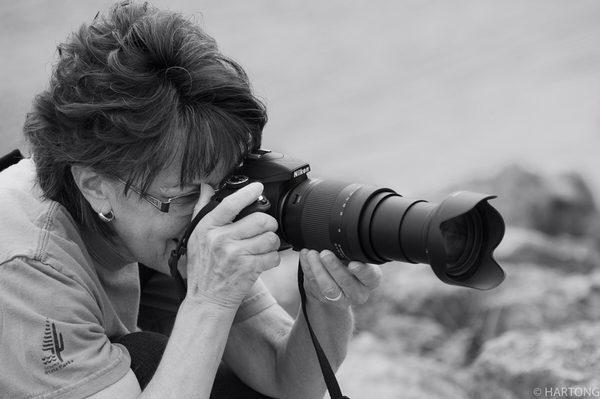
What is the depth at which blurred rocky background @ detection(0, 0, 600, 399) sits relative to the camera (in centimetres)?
265

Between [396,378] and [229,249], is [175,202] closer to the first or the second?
[229,249]

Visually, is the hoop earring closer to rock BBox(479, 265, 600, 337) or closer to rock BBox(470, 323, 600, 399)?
rock BBox(470, 323, 600, 399)

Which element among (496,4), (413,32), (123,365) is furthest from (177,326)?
(496,4)

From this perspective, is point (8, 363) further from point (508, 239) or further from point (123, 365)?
point (508, 239)

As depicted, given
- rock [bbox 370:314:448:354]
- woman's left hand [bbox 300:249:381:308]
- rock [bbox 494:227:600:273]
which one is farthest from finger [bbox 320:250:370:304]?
rock [bbox 494:227:600:273]

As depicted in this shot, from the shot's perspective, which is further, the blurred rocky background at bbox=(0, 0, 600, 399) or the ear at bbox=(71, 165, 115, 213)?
the blurred rocky background at bbox=(0, 0, 600, 399)

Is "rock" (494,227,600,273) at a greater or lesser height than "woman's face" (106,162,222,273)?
lesser

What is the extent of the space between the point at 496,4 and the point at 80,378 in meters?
9.40

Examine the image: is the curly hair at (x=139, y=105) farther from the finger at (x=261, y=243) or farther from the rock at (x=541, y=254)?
the rock at (x=541, y=254)

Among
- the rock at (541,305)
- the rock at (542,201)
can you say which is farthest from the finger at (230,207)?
the rock at (542,201)

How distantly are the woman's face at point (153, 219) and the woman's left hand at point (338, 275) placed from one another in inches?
11.2

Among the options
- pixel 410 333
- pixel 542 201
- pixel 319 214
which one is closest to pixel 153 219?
pixel 319 214

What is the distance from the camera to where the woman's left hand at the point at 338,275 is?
1.89 meters

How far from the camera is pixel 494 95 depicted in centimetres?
757
